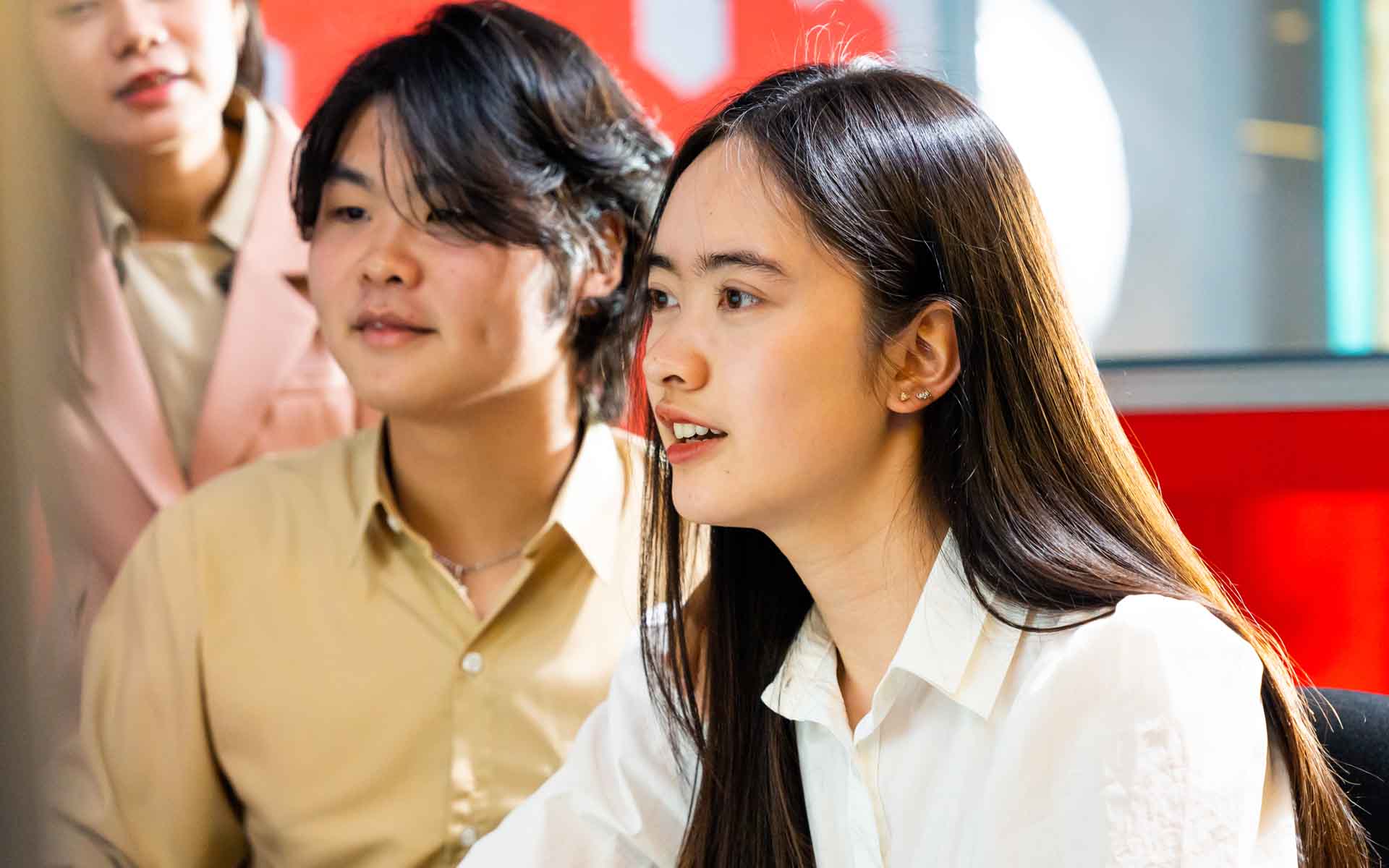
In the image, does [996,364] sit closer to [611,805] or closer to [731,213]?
[731,213]

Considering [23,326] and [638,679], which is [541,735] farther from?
[23,326]

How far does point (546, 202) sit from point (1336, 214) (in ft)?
3.41

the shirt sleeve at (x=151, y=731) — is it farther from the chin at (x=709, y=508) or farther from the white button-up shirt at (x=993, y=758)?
the chin at (x=709, y=508)

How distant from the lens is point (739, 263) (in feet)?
3.56

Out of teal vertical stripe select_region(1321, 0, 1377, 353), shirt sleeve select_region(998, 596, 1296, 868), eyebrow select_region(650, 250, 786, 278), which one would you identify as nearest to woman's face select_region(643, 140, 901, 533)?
eyebrow select_region(650, 250, 786, 278)

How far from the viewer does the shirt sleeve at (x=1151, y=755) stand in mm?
907

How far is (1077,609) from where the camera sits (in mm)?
1007

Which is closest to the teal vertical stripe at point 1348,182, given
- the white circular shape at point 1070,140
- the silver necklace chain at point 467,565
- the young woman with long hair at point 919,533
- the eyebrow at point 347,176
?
the white circular shape at point 1070,140

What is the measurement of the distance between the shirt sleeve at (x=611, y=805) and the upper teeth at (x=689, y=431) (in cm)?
28

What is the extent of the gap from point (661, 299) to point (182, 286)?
79cm

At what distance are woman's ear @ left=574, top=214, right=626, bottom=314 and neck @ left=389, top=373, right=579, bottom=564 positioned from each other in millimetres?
112

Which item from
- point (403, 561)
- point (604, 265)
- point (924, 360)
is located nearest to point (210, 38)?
point (604, 265)

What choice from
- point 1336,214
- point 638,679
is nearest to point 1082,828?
point 638,679

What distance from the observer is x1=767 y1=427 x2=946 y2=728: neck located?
1.12 m
